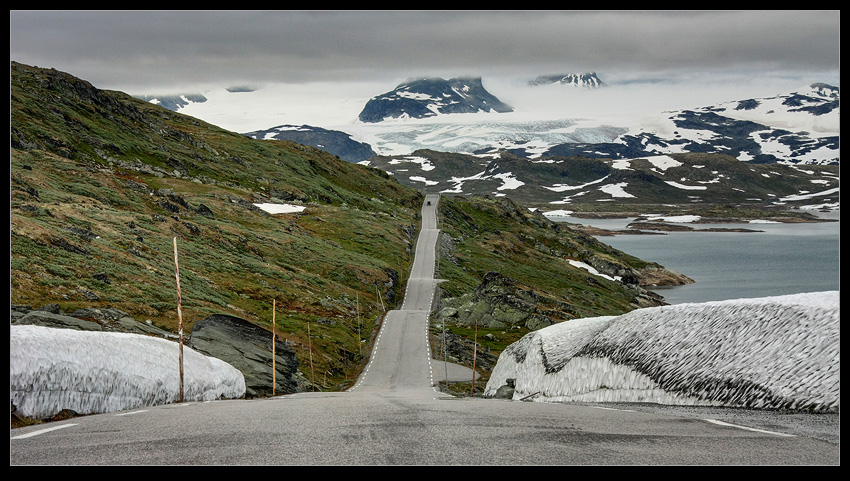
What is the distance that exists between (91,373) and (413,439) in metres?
12.6

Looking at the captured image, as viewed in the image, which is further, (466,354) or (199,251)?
(199,251)

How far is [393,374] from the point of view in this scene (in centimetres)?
7912

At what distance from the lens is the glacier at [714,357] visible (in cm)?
1692

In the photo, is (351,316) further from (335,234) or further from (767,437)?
(767,437)

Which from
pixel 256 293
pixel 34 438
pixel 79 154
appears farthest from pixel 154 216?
pixel 34 438

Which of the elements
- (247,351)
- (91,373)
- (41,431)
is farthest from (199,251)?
(41,431)

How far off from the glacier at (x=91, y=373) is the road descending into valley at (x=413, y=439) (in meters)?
2.42

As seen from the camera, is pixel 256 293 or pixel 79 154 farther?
pixel 79 154

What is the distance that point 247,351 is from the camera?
47844 mm

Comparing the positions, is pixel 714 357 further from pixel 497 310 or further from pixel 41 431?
pixel 497 310

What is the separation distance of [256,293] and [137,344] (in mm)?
73478

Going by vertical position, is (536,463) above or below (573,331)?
above

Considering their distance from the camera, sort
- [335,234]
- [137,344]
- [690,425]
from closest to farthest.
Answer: [690,425], [137,344], [335,234]

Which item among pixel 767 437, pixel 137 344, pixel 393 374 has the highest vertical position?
pixel 767 437
